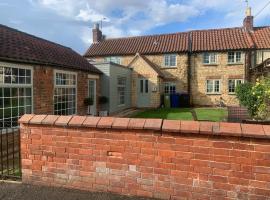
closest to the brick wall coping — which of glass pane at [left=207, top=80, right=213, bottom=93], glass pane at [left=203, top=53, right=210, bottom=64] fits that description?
glass pane at [left=207, top=80, right=213, bottom=93]

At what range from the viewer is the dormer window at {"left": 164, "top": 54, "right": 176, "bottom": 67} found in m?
25.2

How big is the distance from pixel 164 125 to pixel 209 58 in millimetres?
22601

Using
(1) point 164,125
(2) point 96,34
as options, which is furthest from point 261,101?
(2) point 96,34

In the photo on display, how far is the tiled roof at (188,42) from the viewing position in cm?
2414

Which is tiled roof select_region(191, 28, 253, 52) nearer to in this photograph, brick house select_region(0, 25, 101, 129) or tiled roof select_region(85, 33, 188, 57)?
tiled roof select_region(85, 33, 188, 57)

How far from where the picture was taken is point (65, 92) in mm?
12672

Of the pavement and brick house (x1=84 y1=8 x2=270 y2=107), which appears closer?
the pavement

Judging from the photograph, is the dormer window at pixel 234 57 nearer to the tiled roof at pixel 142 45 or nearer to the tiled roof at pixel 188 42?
the tiled roof at pixel 188 42

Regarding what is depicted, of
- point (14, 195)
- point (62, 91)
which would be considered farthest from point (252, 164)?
point (62, 91)

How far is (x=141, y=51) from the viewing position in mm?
26188

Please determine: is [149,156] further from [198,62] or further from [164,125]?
[198,62]

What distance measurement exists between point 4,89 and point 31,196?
6229 millimetres

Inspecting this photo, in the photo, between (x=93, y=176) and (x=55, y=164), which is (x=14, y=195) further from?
(x=93, y=176)

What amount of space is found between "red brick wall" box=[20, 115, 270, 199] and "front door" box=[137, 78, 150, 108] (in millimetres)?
19558
